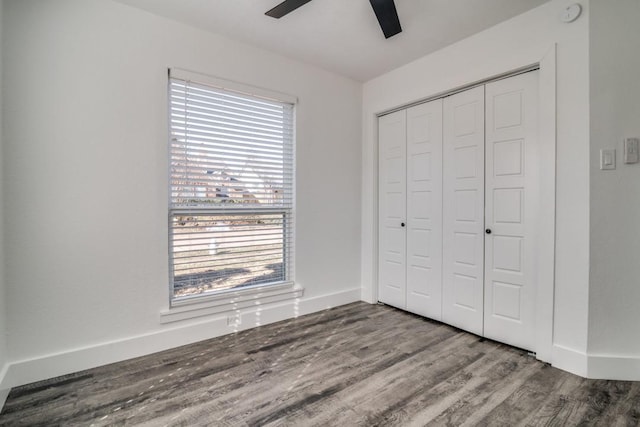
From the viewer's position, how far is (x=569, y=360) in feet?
7.18

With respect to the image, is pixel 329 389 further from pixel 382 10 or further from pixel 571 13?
pixel 571 13

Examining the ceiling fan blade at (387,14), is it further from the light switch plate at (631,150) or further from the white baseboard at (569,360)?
the white baseboard at (569,360)

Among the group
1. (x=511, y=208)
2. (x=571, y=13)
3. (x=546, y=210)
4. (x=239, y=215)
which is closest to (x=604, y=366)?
(x=546, y=210)

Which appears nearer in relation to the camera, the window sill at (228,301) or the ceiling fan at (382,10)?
the ceiling fan at (382,10)

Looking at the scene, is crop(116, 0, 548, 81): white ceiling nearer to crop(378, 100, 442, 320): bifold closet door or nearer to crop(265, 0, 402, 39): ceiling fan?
crop(265, 0, 402, 39): ceiling fan

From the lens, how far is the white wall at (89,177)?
2033mm

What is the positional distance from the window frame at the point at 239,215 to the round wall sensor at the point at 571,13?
2254 mm

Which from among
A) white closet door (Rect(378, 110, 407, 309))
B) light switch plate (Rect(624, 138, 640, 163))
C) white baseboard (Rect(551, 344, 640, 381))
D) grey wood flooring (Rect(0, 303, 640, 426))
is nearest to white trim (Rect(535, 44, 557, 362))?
white baseboard (Rect(551, 344, 640, 381))

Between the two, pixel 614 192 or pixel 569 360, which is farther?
pixel 569 360

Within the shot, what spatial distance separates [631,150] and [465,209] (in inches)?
46.0

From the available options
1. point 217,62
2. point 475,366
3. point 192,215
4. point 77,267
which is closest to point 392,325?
point 475,366

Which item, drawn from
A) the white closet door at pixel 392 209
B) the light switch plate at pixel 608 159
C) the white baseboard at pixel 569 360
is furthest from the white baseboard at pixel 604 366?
the white closet door at pixel 392 209

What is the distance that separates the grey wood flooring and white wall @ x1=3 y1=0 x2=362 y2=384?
29cm

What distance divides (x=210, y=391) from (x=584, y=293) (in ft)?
8.57
